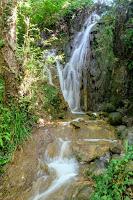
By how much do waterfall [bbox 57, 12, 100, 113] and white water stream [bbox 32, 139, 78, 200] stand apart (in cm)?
330

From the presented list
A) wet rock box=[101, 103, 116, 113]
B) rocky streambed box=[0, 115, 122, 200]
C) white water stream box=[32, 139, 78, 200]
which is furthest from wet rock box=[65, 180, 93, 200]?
wet rock box=[101, 103, 116, 113]

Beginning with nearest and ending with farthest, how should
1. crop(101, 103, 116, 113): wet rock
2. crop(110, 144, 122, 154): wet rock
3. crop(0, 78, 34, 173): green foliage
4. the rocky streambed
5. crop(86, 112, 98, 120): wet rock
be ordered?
1. the rocky streambed
2. crop(0, 78, 34, 173): green foliage
3. crop(110, 144, 122, 154): wet rock
4. crop(86, 112, 98, 120): wet rock
5. crop(101, 103, 116, 113): wet rock

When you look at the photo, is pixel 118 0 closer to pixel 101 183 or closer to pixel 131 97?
pixel 131 97

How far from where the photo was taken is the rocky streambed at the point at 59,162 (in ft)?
20.1

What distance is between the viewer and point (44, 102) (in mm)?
8938

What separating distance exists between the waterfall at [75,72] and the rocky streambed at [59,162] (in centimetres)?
233

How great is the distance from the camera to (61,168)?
22.5 ft

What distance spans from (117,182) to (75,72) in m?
7.07

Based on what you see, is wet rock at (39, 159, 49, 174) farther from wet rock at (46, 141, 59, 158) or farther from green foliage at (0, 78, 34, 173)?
green foliage at (0, 78, 34, 173)

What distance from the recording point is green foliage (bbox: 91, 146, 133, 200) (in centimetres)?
409

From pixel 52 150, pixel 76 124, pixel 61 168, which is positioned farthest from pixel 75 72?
pixel 61 168

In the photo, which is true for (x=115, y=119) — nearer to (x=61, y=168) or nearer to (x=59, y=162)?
(x=59, y=162)

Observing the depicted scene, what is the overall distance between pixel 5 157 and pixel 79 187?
182 cm

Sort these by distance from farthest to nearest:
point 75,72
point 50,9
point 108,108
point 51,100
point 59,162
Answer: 1. point 50,9
2. point 75,72
3. point 108,108
4. point 51,100
5. point 59,162
